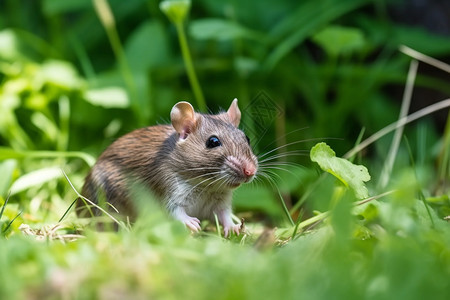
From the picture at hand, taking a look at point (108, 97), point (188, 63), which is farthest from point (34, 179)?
point (188, 63)

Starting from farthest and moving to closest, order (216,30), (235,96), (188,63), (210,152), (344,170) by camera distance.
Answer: (235,96) → (216,30) → (188,63) → (210,152) → (344,170)

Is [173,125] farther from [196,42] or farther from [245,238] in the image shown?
[196,42]

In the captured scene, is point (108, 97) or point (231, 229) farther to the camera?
point (108, 97)

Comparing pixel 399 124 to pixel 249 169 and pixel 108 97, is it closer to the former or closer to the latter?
pixel 249 169

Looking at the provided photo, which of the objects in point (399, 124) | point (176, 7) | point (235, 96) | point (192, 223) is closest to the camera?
point (192, 223)

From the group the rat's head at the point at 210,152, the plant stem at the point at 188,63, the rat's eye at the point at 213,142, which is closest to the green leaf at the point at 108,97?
the plant stem at the point at 188,63

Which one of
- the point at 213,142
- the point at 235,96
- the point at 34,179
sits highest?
the point at 213,142

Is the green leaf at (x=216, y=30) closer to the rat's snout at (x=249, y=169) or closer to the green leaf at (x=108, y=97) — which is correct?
the green leaf at (x=108, y=97)
